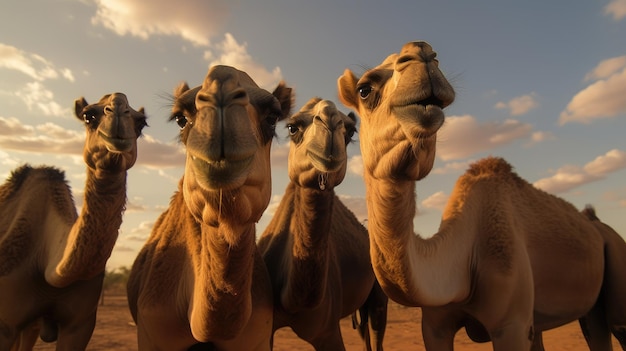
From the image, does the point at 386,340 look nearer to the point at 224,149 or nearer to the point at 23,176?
the point at 23,176

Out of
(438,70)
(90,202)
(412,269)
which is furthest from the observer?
(90,202)

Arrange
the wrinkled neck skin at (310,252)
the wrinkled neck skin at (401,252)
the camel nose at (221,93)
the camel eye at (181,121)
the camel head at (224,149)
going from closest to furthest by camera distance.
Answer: the camel head at (224,149)
the camel nose at (221,93)
the camel eye at (181,121)
the wrinkled neck skin at (401,252)
the wrinkled neck skin at (310,252)

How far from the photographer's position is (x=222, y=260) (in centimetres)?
283

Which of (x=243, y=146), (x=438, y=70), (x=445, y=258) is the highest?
(x=438, y=70)

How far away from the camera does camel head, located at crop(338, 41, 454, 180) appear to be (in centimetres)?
281

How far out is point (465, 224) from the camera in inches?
177

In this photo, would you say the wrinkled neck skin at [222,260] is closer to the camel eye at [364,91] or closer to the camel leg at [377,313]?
the camel eye at [364,91]

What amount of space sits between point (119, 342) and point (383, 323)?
9.53 metres

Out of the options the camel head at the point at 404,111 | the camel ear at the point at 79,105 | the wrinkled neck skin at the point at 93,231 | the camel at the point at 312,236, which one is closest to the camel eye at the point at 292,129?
the camel at the point at 312,236

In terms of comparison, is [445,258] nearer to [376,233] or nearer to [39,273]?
[376,233]

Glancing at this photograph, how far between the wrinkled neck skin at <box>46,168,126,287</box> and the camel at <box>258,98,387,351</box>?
1820 mm

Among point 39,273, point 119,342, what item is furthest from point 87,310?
point 119,342

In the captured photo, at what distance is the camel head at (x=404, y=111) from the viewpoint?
2.81 m

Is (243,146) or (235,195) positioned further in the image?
(235,195)
